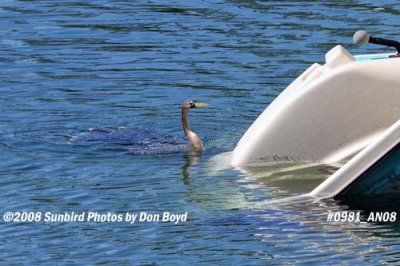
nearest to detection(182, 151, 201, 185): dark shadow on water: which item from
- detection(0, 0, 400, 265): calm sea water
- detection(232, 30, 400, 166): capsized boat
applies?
detection(0, 0, 400, 265): calm sea water

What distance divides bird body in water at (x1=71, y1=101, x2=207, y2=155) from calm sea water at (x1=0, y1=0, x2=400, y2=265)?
0.13 m

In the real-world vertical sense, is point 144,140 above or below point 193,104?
below

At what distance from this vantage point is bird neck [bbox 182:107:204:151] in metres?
13.2

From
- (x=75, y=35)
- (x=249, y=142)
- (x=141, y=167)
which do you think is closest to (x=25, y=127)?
(x=141, y=167)

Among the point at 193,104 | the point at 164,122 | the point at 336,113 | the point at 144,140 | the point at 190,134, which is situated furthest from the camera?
the point at 164,122

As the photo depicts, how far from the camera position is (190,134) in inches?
525

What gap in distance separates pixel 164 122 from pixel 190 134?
1208mm

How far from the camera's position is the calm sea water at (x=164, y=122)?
1014 cm

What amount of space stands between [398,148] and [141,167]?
9.19 feet

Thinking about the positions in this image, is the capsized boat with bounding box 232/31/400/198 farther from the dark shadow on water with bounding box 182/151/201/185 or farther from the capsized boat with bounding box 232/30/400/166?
the dark shadow on water with bounding box 182/151/201/185

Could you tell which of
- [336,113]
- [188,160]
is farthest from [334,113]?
[188,160]

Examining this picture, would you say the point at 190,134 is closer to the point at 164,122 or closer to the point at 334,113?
the point at 164,122

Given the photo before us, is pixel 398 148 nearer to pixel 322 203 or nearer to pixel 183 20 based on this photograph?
pixel 322 203

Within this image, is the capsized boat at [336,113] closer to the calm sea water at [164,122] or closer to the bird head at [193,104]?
the calm sea water at [164,122]
